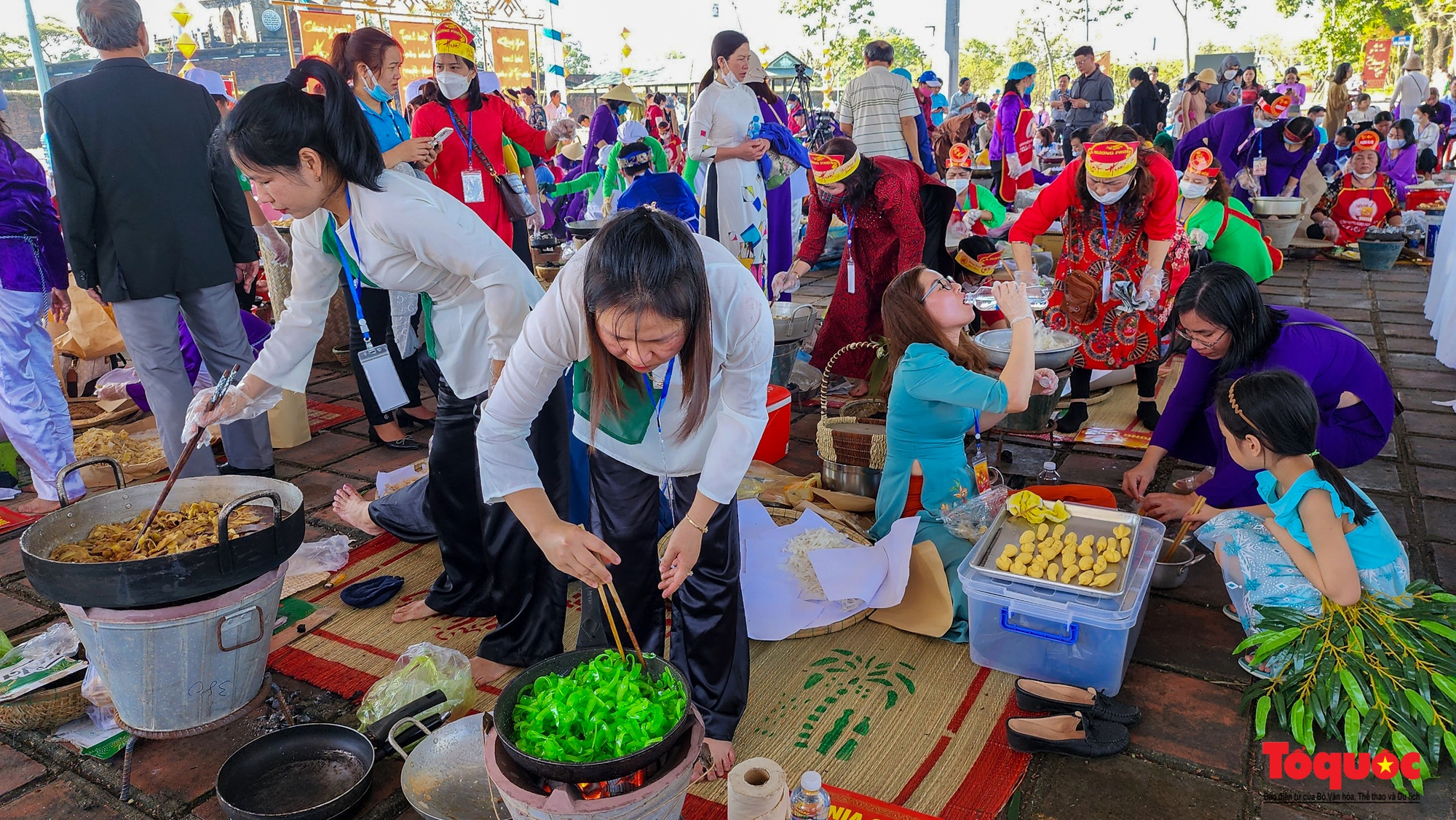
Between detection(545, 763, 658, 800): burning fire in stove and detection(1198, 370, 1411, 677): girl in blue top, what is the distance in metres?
1.77

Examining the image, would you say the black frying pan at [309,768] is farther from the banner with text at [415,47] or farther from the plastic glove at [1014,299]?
the banner with text at [415,47]

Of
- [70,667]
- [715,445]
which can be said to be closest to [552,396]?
[715,445]

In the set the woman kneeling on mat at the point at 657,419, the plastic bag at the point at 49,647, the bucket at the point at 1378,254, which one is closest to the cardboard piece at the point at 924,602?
the woman kneeling on mat at the point at 657,419

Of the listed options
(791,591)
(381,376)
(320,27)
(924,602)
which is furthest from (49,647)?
(320,27)

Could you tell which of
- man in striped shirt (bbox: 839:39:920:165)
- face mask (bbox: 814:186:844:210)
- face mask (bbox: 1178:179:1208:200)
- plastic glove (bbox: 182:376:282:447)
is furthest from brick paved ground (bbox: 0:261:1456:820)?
man in striped shirt (bbox: 839:39:920:165)

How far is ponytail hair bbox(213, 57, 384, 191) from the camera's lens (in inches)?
79.0

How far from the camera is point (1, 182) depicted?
349 cm

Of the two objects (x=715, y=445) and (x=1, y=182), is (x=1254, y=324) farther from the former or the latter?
(x=1, y=182)

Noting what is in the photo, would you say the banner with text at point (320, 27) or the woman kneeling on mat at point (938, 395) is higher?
the banner with text at point (320, 27)

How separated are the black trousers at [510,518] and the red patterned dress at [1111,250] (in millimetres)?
2766

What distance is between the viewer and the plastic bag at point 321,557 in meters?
3.29

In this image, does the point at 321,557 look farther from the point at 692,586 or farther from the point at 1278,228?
the point at 1278,228

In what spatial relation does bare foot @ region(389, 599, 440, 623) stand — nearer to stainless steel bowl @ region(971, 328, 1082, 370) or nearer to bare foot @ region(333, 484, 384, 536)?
bare foot @ region(333, 484, 384, 536)

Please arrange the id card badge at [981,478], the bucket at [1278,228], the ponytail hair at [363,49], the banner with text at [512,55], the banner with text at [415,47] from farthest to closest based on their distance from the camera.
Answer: the banner with text at [512,55], the banner with text at [415,47], the bucket at [1278,228], the ponytail hair at [363,49], the id card badge at [981,478]
